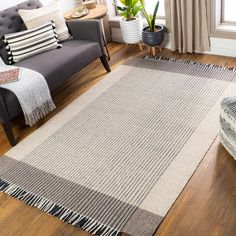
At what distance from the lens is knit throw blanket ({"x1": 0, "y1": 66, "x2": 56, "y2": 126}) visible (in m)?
2.49

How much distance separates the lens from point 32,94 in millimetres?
2553

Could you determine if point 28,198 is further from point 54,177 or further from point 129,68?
point 129,68

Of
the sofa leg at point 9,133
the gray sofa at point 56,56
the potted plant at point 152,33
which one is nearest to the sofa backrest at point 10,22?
the gray sofa at point 56,56

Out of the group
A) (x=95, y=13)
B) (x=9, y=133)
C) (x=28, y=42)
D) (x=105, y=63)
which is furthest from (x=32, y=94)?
(x=95, y=13)

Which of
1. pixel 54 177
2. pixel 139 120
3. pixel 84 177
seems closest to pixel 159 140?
pixel 139 120

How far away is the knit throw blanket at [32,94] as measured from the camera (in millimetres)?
2490

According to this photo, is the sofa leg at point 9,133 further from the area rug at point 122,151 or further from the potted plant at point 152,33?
the potted plant at point 152,33

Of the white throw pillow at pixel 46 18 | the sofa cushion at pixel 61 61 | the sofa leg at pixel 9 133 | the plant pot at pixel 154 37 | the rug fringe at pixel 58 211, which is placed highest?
the white throw pillow at pixel 46 18

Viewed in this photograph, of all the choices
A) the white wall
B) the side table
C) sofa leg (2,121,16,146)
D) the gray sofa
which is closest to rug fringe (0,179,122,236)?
sofa leg (2,121,16,146)

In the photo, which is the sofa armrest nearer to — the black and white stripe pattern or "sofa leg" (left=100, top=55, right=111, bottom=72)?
"sofa leg" (left=100, top=55, right=111, bottom=72)

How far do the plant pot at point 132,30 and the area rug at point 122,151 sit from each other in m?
0.59

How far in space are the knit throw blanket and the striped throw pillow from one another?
0.28m

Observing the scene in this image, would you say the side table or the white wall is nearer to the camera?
the white wall

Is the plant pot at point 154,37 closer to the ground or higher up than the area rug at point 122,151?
higher up
